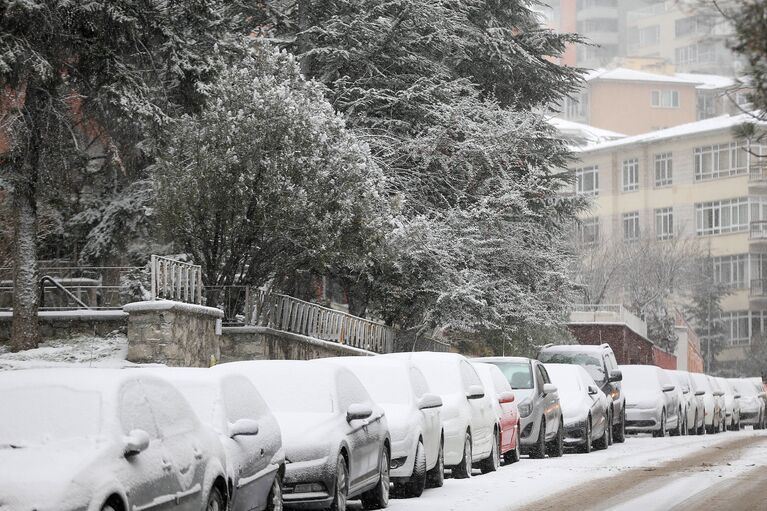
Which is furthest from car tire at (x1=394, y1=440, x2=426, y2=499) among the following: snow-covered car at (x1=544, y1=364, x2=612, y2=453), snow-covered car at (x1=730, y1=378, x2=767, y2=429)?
snow-covered car at (x1=730, y1=378, x2=767, y2=429)

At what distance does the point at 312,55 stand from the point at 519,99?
7.81 m

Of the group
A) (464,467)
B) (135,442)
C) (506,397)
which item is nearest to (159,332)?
(506,397)

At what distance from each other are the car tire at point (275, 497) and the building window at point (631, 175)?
290 ft

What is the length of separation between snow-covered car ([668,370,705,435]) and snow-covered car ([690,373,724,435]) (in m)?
0.47

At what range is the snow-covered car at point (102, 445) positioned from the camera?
8789 mm

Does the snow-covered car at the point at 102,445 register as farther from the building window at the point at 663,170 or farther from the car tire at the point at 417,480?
the building window at the point at 663,170

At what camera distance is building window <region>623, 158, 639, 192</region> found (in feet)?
326

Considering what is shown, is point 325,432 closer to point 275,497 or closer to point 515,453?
point 275,497

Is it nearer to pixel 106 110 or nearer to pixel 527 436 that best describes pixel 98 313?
pixel 106 110

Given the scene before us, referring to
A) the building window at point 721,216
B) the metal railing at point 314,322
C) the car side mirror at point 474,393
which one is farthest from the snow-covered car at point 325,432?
the building window at point 721,216

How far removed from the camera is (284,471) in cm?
1267

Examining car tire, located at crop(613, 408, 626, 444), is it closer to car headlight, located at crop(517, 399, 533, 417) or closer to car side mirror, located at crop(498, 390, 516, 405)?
car headlight, located at crop(517, 399, 533, 417)

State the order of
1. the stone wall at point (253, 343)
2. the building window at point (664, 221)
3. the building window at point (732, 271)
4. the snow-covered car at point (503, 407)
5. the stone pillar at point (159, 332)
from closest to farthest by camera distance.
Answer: the snow-covered car at point (503, 407) → the stone pillar at point (159, 332) → the stone wall at point (253, 343) → the building window at point (732, 271) → the building window at point (664, 221)

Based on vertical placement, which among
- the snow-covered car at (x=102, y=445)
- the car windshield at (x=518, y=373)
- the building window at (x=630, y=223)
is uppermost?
the building window at (x=630, y=223)
